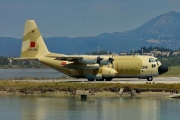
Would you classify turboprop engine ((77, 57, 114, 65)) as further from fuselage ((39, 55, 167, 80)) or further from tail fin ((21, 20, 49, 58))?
tail fin ((21, 20, 49, 58))

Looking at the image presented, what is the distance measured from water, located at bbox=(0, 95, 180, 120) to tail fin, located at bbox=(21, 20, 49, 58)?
48.5 ft

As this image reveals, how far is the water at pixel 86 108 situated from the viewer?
57.0 meters

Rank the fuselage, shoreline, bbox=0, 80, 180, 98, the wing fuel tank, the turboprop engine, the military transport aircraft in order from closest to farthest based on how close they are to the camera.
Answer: shoreline, bbox=0, 80, 180, 98
the turboprop engine
the military transport aircraft
the wing fuel tank
the fuselage

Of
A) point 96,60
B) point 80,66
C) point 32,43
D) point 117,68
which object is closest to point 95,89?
point 96,60

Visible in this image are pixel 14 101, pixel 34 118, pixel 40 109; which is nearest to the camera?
pixel 34 118

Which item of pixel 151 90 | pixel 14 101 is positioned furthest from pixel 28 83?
pixel 151 90

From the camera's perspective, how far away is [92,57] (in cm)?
8350

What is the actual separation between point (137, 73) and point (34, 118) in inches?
1217

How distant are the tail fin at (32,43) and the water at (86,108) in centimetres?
1479

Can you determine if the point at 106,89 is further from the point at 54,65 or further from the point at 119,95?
the point at 54,65

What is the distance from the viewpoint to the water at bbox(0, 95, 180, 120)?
57000 millimetres

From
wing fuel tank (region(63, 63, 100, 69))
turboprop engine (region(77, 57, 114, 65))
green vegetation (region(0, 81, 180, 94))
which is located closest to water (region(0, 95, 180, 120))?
green vegetation (region(0, 81, 180, 94))

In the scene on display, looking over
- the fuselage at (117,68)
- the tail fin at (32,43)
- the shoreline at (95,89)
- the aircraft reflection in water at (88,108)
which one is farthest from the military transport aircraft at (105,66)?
the aircraft reflection in water at (88,108)

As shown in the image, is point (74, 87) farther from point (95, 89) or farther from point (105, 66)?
point (105, 66)
